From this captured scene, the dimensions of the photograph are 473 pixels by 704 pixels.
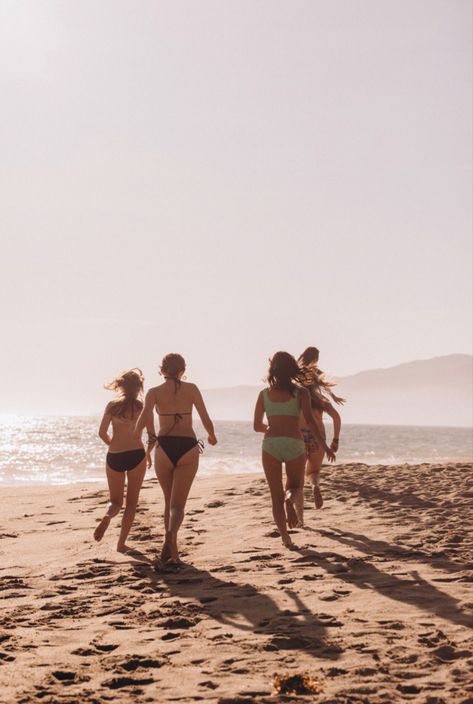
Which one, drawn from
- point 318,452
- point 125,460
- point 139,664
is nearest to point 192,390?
point 125,460

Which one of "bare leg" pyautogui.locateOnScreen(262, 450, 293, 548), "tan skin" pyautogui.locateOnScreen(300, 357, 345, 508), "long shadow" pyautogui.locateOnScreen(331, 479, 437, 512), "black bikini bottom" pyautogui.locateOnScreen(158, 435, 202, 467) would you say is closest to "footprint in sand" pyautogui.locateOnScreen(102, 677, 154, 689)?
"black bikini bottom" pyautogui.locateOnScreen(158, 435, 202, 467)

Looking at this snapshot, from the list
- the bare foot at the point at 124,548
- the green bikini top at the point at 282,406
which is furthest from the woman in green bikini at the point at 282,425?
the bare foot at the point at 124,548

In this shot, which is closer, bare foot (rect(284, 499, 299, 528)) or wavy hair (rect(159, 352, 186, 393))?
wavy hair (rect(159, 352, 186, 393))

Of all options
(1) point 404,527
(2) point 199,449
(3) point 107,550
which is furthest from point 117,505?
(1) point 404,527

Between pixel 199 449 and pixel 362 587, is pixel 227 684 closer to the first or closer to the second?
pixel 362 587

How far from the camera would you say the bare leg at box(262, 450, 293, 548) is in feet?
24.3

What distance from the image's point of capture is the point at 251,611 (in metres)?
5.38

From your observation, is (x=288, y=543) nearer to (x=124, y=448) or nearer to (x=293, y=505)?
(x=293, y=505)

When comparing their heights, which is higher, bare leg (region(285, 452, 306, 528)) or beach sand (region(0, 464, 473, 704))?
bare leg (region(285, 452, 306, 528))

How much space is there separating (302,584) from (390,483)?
19.9ft

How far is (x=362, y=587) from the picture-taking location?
232 inches

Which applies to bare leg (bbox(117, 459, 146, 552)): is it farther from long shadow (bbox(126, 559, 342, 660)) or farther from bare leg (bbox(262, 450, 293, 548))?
bare leg (bbox(262, 450, 293, 548))

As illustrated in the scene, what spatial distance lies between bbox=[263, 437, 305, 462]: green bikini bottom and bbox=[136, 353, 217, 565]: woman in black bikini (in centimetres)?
60

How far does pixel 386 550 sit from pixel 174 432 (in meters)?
2.43
